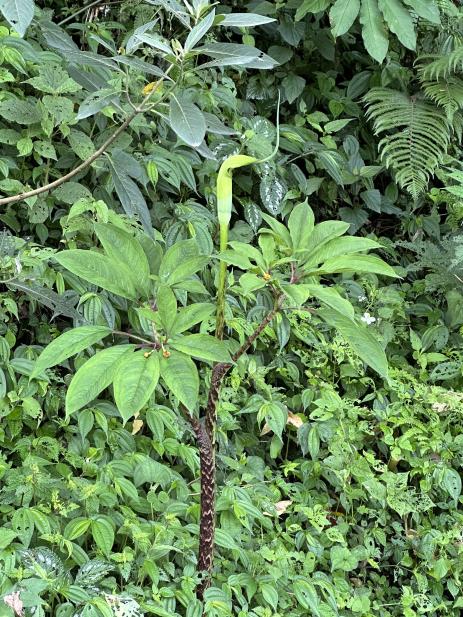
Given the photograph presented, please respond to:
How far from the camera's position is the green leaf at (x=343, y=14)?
3564 mm

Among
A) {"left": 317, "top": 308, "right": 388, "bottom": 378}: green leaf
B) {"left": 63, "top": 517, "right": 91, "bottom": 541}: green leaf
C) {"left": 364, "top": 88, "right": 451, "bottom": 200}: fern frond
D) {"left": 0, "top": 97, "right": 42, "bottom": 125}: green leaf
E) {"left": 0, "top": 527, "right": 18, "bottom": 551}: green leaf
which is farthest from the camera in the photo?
{"left": 364, "top": 88, "right": 451, "bottom": 200}: fern frond

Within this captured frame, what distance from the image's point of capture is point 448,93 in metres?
3.99

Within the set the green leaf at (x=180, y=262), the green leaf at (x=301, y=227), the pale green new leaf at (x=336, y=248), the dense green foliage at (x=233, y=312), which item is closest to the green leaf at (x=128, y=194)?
the dense green foliage at (x=233, y=312)

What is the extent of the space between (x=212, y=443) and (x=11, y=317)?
1125mm

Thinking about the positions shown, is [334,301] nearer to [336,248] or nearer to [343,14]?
[336,248]

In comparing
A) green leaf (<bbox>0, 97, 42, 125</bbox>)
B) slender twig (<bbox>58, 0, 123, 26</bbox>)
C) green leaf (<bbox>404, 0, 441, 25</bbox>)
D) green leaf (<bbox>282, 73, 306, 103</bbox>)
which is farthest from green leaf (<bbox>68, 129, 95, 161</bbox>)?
green leaf (<bbox>404, 0, 441, 25</bbox>)

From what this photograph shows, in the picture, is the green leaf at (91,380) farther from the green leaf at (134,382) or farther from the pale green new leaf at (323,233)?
the pale green new leaf at (323,233)

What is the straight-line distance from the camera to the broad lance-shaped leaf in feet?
5.87

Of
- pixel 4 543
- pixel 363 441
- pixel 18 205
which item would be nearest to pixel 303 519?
pixel 363 441

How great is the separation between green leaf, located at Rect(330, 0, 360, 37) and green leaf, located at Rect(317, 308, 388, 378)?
2.06m

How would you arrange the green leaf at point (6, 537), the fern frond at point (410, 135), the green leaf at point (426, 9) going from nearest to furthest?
the green leaf at point (6, 537) → the green leaf at point (426, 9) → the fern frond at point (410, 135)

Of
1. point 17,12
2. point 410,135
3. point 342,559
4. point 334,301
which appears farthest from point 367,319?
point 17,12

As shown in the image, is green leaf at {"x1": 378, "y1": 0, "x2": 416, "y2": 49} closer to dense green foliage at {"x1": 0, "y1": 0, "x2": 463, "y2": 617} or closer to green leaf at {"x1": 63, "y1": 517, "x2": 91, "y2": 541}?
dense green foliage at {"x1": 0, "y1": 0, "x2": 463, "y2": 617}

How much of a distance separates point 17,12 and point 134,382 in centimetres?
76
